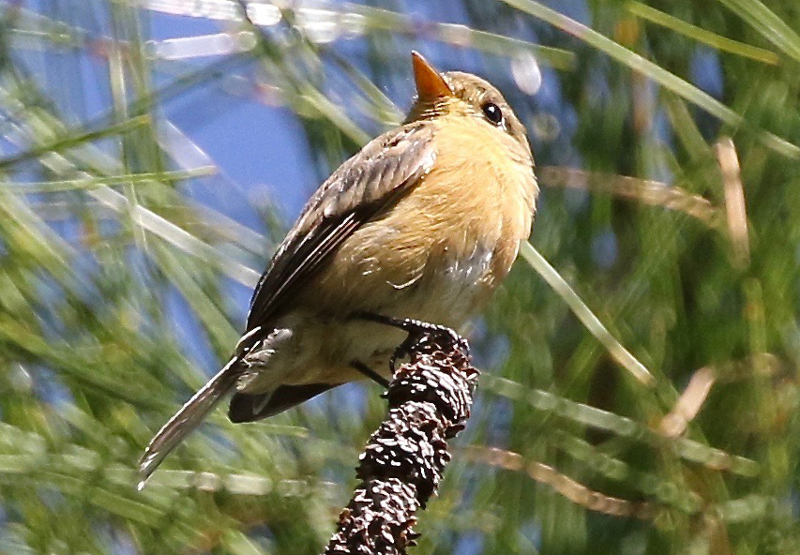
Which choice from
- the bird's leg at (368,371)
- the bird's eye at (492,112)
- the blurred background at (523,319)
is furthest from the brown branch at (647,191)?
the bird's eye at (492,112)

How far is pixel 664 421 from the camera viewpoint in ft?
4.77

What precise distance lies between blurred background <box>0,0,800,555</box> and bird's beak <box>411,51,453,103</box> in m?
0.22

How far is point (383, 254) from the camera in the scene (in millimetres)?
2014

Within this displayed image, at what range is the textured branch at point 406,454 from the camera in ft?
3.32

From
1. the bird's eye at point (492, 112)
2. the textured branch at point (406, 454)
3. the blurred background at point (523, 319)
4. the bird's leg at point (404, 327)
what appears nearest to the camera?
the textured branch at point (406, 454)

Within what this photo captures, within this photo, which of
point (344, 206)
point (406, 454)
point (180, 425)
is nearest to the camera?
point (406, 454)

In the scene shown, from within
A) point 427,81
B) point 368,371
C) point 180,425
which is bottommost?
point 180,425

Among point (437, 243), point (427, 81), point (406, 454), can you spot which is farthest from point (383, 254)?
point (406, 454)

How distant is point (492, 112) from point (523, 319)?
2.39ft

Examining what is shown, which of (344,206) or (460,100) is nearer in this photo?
(344,206)

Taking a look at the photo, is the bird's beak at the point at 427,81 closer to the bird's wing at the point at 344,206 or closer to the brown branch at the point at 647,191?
the bird's wing at the point at 344,206

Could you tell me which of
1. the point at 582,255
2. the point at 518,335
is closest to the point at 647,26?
the point at 582,255

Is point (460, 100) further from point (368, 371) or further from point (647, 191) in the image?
point (647, 191)

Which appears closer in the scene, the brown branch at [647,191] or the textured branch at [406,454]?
the textured branch at [406,454]
